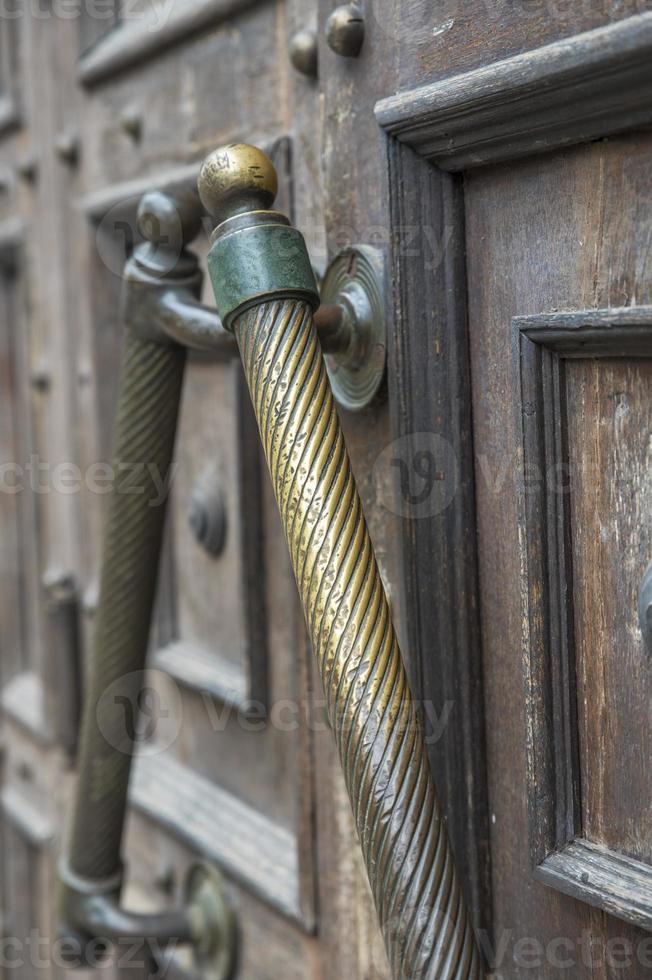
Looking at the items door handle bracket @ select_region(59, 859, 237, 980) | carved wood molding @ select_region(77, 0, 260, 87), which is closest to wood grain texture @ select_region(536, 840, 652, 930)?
door handle bracket @ select_region(59, 859, 237, 980)

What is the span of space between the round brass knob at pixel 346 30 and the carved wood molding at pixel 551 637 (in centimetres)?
18

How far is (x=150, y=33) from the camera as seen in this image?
0.80m

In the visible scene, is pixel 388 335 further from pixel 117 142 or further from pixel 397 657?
pixel 117 142

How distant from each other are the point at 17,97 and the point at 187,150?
0.40 meters

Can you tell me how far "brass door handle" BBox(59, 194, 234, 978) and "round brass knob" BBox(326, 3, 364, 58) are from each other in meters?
0.11

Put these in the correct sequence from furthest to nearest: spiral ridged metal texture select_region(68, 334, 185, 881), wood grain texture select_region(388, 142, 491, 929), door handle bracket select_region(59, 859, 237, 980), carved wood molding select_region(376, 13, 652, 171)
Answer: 1. door handle bracket select_region(59, 859, 237, 980)
2. spiral ridged metal texture select_region(68, 334, 185, 881)
3. wood grain texture select_region(388, 142, 491, 929)
4. carved wood molding select_region(376, 13, 652, 171)

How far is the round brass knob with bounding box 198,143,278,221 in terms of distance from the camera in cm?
47

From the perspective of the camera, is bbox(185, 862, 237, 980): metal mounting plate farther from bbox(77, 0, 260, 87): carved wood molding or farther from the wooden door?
bbox(77, 0, 260, 87): carved wood molding

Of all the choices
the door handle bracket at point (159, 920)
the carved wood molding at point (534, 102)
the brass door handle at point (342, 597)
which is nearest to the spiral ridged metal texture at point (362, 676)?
the brass door handle at point (342, 597)

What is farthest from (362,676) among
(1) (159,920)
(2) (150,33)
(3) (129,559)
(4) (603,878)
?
(2) (150,33)

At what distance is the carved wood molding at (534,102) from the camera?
39 cm

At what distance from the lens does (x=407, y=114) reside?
50 centimetres

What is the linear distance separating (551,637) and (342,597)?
10 cm

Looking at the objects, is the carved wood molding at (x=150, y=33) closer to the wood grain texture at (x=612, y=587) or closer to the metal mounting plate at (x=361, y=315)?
the metal mounting plate at (x=361, y=315)
